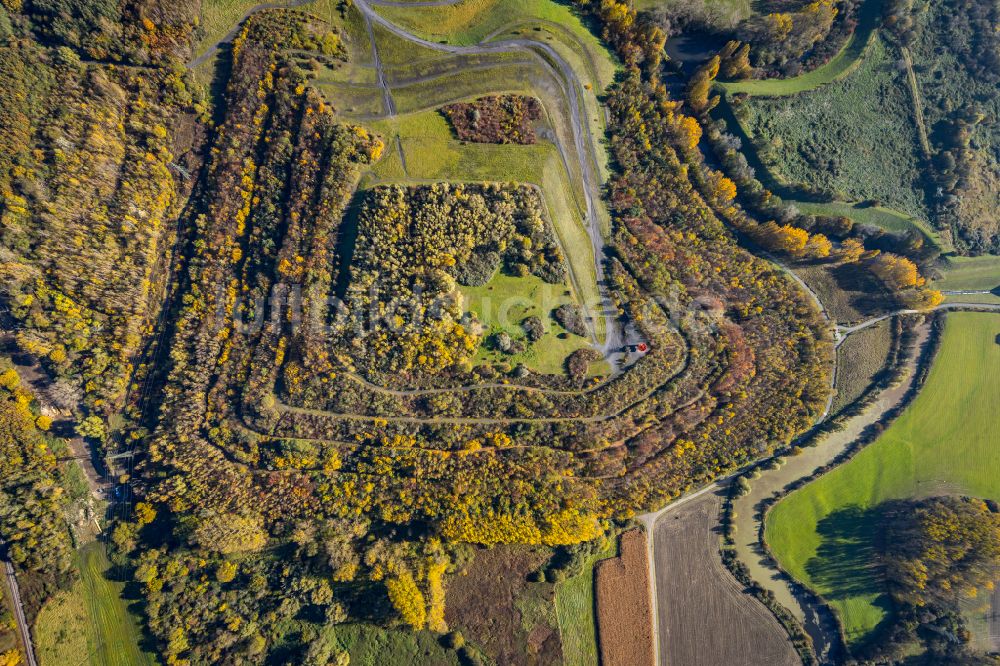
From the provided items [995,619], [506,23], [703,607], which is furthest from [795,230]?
[995,619]

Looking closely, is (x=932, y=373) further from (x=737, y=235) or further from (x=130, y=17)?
(x=130, y=17)

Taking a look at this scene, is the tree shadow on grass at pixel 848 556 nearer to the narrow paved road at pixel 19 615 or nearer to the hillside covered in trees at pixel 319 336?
the hillside covered in trees at pixel 319 336

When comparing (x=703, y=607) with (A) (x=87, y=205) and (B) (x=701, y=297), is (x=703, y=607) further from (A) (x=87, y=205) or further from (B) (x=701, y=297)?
(A) (x=87, y=205)

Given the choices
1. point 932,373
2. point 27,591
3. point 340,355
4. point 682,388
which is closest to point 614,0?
point 682,388

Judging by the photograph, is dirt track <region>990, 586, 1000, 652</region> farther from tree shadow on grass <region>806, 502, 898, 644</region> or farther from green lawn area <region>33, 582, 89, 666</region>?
green lawn area <region>33, 582, 89, 666</region>

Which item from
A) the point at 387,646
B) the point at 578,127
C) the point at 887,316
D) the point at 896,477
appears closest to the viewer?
the point at 387,646

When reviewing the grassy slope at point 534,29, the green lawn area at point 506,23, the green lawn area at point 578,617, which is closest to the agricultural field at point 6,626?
the green lawn area at point 578,617

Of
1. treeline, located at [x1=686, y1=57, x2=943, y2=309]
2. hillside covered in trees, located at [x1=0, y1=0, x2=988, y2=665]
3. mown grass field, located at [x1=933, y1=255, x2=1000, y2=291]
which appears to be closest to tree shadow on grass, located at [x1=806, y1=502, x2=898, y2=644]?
hillside covered in trees, located at [x1=0, y1=0, x2=988, y2=665]
